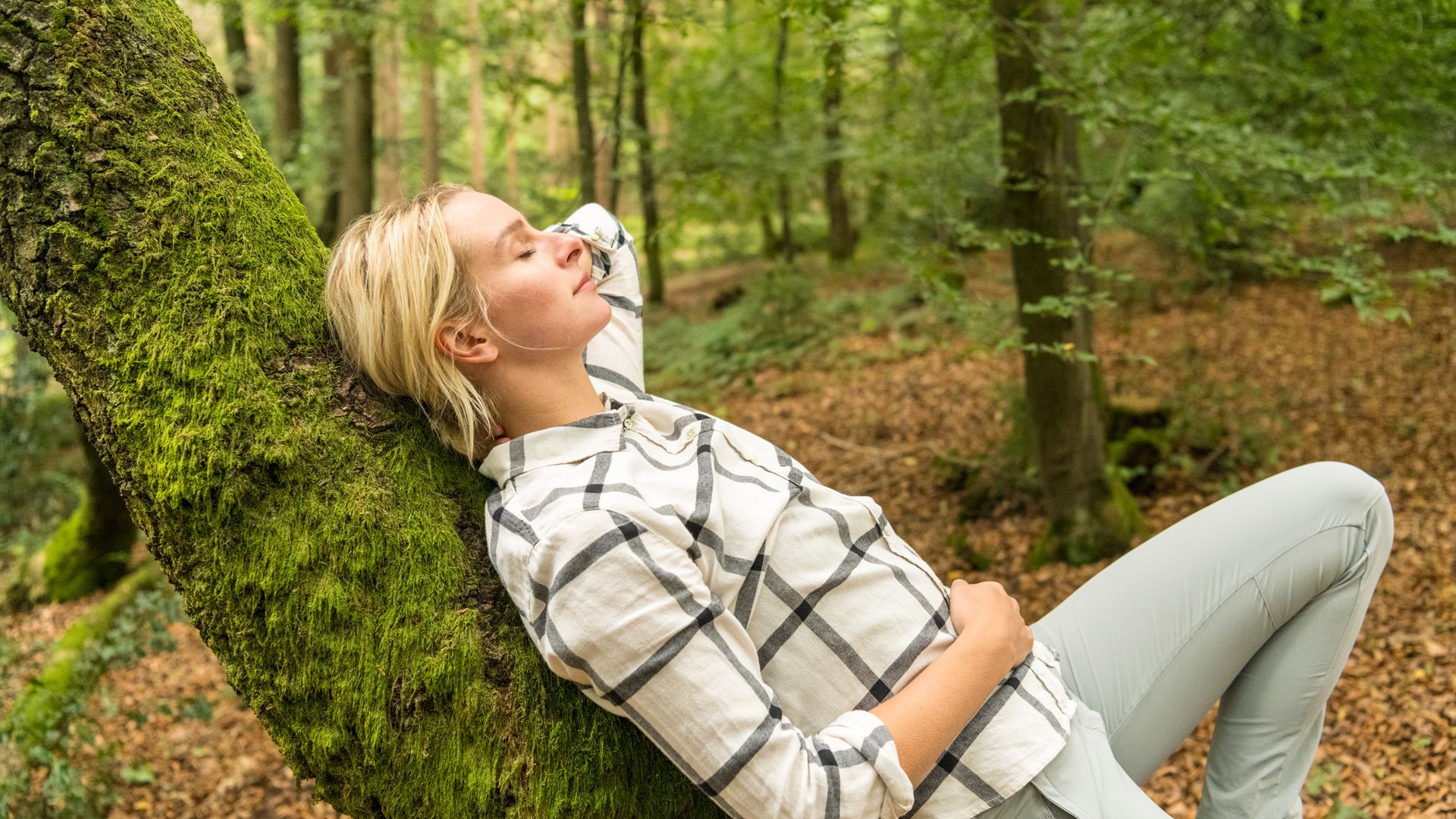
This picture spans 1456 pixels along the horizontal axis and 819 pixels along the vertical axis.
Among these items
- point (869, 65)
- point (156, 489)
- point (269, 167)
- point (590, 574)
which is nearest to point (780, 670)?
point (590, 574)

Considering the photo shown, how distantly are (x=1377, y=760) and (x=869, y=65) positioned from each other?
4.01 metres

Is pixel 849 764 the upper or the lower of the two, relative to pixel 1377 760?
upper

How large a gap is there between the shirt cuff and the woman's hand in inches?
10.9

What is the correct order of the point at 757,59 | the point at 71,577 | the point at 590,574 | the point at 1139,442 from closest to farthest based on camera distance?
the point at 590,574
the point at 1139,442
the point at 71,577
the point at 757,59

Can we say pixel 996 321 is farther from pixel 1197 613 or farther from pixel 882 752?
pixel 882 752

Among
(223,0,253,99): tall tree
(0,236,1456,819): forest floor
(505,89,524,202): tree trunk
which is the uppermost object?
(223,0,253,99): tall tree

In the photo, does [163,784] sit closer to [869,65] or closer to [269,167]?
[269,167]

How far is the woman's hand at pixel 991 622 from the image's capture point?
5.57 ft

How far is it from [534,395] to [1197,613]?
56.2 inches

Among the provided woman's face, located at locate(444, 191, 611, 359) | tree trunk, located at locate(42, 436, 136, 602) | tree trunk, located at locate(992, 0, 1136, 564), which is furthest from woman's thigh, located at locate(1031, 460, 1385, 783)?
tree trunk, located at locate(42, 436, 136, 602)

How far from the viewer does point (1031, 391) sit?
16.0 ft

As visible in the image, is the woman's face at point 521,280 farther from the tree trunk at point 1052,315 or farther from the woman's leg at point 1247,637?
the tree trunk at point 1052,315

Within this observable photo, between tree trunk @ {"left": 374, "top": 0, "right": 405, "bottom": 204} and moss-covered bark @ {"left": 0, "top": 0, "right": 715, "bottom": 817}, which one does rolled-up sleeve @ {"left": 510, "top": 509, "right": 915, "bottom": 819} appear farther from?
tree trunk @ {"left": 374, "top": 0, "right": 405, "bottom": 204}

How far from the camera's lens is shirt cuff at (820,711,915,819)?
1478 millimetres
